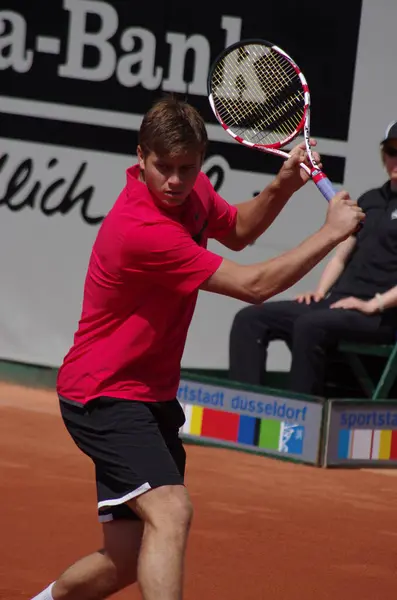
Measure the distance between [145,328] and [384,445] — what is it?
3765 millimetres

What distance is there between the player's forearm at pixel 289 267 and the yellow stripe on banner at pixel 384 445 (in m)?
3.67

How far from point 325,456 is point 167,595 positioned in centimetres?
366

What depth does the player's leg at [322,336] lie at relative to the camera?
6.98 meters

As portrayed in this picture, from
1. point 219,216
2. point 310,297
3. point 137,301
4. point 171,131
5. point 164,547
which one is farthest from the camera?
point 310,297

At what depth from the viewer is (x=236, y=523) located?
5434 millimetres

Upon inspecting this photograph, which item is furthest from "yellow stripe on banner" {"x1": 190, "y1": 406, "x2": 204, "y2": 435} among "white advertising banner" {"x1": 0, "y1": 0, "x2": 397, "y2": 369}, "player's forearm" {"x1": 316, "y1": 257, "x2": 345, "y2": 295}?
"white advertising banner" {"x1": 0, "y1": 0, "x2": 397, "y2": 369}

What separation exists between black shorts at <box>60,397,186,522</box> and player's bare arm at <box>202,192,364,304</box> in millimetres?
404

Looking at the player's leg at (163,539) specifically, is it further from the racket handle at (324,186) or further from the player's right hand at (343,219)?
the racket handle at (324,186)

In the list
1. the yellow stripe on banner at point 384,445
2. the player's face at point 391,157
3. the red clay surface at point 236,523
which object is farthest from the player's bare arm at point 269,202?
the yellow stripe on banner at point 384,445

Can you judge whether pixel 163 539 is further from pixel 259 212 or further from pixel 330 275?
pixel 330 275

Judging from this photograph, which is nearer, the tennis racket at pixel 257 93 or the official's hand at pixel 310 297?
the tennis racket at pixel 257 93

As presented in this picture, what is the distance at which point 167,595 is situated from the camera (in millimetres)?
3252

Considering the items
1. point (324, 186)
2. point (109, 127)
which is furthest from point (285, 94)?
point (109, 127)

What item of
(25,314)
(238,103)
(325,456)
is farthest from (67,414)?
(25,314)
